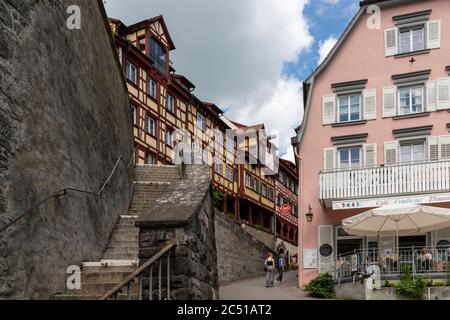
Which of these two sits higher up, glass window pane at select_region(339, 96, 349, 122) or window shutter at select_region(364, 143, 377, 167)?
glass window pane at select_region(339, 96, 349, 122)

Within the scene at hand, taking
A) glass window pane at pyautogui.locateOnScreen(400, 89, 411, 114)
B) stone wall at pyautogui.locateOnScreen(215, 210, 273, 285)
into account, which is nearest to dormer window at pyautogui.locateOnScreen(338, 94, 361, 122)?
glass window pane at pyautogui.locateOnScreen(400, 89, 411, 114)

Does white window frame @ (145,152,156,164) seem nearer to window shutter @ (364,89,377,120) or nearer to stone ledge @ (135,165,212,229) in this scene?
window shutter @ (364,89,377,120)

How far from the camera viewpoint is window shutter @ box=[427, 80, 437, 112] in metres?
21.7

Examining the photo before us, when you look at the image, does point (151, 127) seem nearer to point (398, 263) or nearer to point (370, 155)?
point (370, 155)

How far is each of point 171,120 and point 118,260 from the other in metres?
26.4

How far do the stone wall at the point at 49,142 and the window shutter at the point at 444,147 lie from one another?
42.3 ft

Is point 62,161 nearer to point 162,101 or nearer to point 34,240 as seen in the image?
point 34,240

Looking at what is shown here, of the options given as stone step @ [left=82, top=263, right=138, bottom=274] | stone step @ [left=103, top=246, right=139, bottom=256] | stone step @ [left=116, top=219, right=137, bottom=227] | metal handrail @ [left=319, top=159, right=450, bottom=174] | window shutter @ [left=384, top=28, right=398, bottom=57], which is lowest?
stone step @ [left=82, top=263, right=138, bottom=274]

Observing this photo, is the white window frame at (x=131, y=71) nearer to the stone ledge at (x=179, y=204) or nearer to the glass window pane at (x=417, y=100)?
the glass window pane at (x=417, y=100)

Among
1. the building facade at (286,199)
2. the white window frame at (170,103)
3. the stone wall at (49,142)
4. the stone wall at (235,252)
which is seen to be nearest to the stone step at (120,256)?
the stone wall at (49,142)

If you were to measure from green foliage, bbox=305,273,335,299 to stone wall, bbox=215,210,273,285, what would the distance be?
5700 millimetres

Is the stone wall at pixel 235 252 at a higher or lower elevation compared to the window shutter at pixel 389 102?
lower

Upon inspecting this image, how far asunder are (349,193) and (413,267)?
13.1ft

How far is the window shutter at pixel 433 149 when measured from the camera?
21047 millimetres
